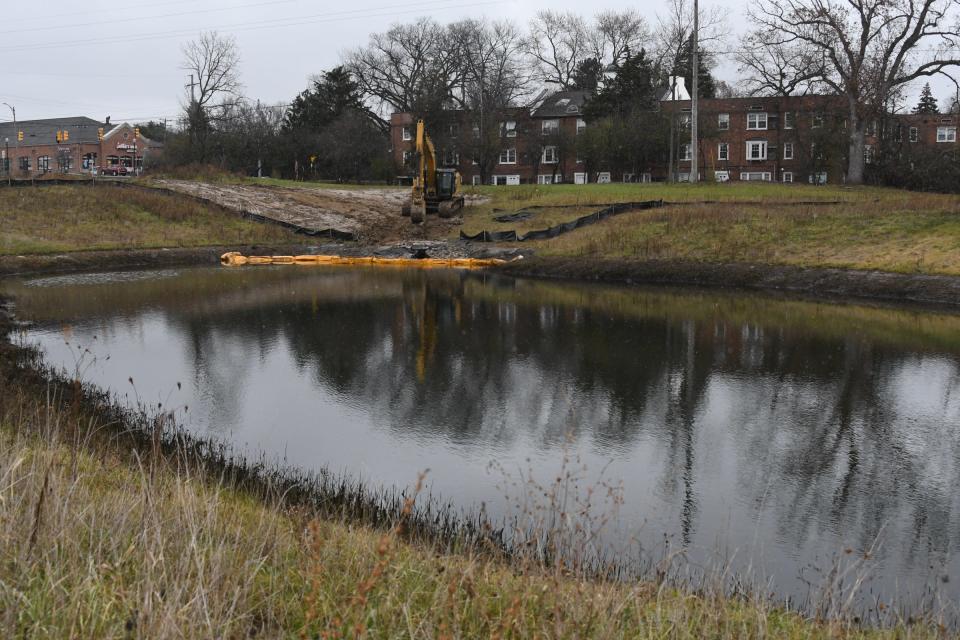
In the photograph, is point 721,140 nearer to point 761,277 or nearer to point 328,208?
point 328,208

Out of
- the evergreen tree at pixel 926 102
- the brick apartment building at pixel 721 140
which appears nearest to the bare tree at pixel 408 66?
the brick apartment building at pixel 721 140

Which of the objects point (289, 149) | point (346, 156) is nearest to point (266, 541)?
→ point (346, 156)

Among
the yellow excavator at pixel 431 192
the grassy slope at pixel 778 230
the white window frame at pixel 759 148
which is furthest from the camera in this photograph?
the white window frame at pixel 759 148

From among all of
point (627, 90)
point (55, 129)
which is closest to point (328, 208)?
point (627, 90)

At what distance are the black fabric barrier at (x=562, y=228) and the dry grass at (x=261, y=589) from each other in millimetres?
35245

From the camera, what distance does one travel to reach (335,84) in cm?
8456

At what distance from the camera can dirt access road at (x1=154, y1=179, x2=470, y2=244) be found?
45.2 meters

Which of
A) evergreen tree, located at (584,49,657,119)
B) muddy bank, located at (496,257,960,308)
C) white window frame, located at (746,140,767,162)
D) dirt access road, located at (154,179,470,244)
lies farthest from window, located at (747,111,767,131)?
muddy bank, located at (496,257,960,308)

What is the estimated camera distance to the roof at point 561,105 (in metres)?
78.2

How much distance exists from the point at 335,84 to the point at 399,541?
82.6m

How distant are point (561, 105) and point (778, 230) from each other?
156 ft

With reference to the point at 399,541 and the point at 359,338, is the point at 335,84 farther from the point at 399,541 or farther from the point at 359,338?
the point at 399,541

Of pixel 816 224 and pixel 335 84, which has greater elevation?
pixel 335 84

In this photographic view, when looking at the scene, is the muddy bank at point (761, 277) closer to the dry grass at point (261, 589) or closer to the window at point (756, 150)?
the dry grass at point (261, 589)
